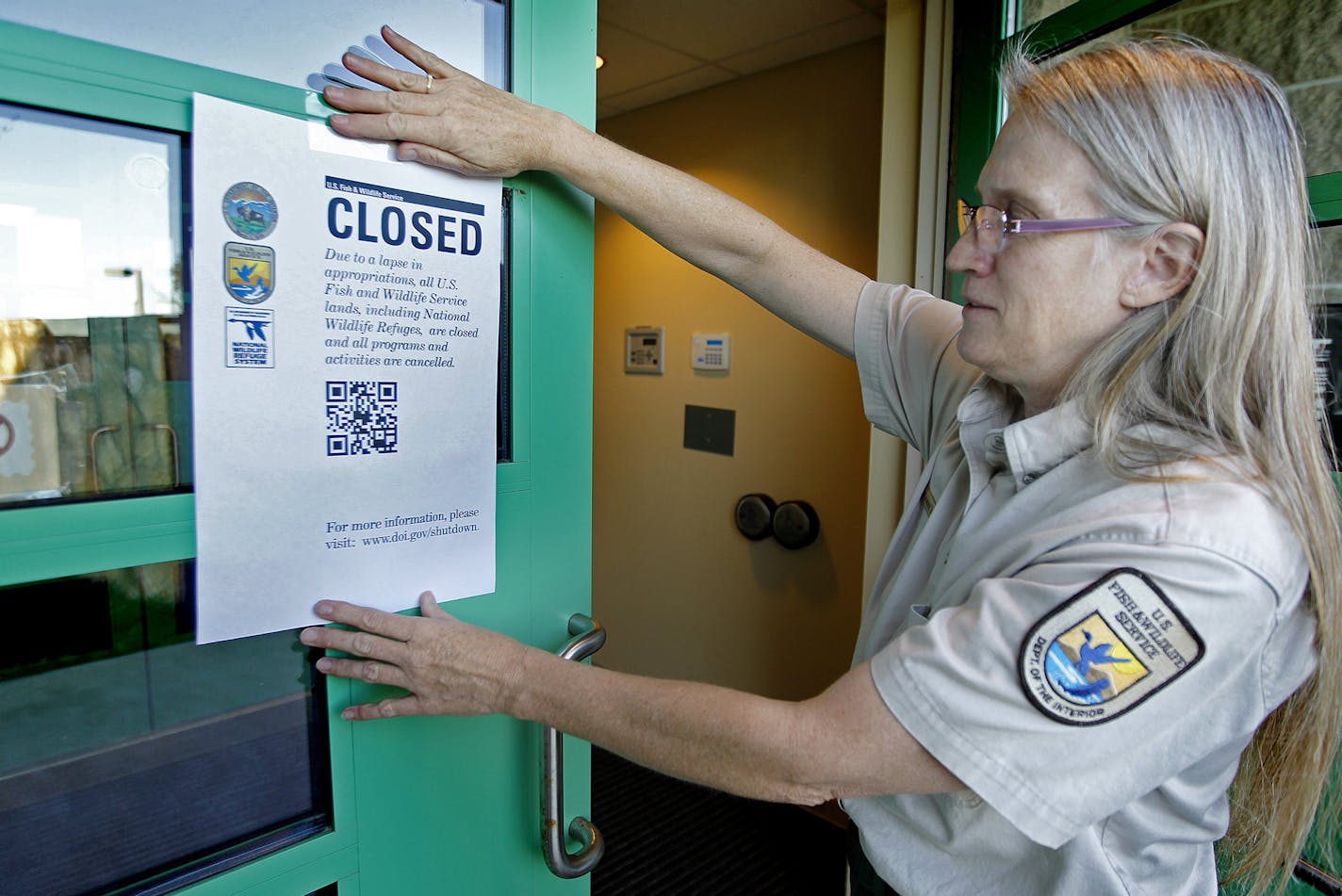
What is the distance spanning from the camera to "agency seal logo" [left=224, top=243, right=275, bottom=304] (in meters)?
0.67

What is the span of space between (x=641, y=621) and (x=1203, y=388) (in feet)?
9.12

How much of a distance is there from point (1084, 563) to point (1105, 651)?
0.07m

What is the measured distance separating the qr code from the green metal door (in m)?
0.12

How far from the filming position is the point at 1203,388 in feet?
2.49

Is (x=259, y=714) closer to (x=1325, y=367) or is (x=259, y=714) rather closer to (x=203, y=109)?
(x=203, y=109)

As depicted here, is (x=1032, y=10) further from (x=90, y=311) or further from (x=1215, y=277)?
(x=90, y=311)

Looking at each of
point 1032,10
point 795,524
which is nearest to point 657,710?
point 1032,10

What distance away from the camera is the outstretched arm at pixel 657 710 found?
70cm

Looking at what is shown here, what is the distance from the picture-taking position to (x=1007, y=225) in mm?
836

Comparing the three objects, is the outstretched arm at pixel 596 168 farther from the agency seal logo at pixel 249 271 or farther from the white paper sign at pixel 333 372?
the agency seal logo at pixel 249 271

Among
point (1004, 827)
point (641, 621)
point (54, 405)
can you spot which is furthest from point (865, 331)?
point (641, 621)

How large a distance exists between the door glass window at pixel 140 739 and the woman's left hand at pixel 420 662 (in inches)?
1.9

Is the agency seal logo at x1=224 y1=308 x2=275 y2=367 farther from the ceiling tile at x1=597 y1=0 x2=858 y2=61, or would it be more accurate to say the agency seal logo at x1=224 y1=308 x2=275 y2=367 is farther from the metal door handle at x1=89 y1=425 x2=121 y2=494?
the ceiling tile at x1=597 y1=0 x2=858 y2=61

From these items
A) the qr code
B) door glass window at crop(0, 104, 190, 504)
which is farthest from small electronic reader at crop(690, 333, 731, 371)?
door glass window at crop(0, 104, 190, 504)
